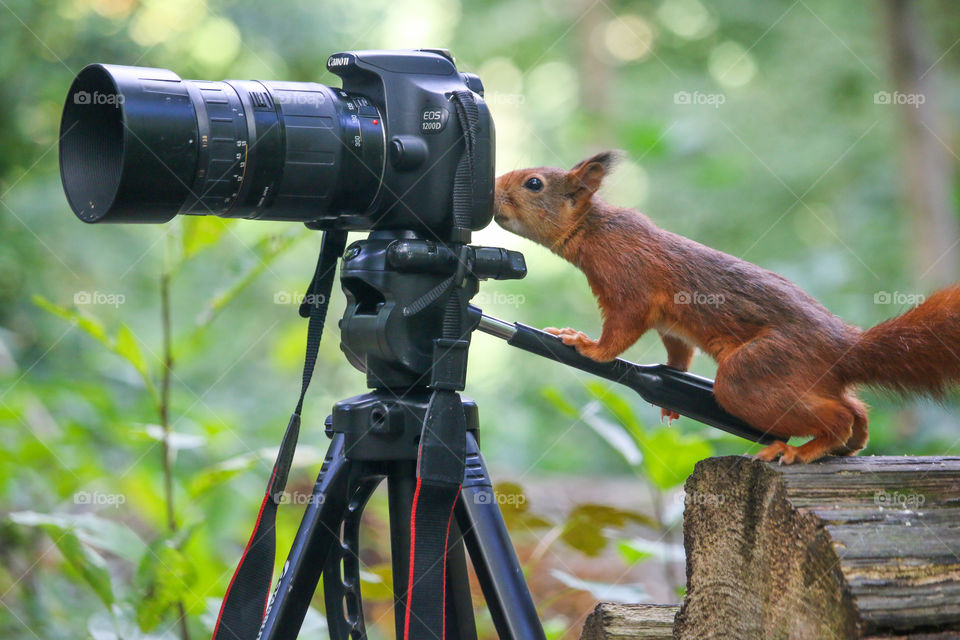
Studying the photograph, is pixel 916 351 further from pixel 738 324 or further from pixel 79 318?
pixel 79 318

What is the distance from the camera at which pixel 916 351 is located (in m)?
1.20

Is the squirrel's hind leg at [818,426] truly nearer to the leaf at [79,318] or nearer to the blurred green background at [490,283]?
the blurred green background at [490,283]

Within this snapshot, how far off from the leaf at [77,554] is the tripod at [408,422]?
49 centimetres

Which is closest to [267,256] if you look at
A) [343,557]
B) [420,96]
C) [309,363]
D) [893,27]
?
[309,363]

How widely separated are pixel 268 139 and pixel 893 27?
137 inches

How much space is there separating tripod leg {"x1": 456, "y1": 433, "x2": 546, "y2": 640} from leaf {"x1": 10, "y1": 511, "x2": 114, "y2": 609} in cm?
71

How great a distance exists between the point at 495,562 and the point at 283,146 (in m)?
0.64

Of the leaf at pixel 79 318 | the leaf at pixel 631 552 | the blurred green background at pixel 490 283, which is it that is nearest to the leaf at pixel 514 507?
the blurred green background at pixel 490 283

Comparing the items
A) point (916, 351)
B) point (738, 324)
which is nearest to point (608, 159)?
point (738, 324)

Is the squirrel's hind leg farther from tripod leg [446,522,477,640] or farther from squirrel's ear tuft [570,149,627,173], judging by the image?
squirrel's ear tuft [570,149,627,173]

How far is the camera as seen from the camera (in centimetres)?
115

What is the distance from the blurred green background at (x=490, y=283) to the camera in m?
1.79

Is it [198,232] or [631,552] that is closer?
[631,552]

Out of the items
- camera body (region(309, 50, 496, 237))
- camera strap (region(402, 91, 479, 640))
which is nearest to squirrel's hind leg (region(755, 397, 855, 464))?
camera strap (region(402, 91, 479, 640))
